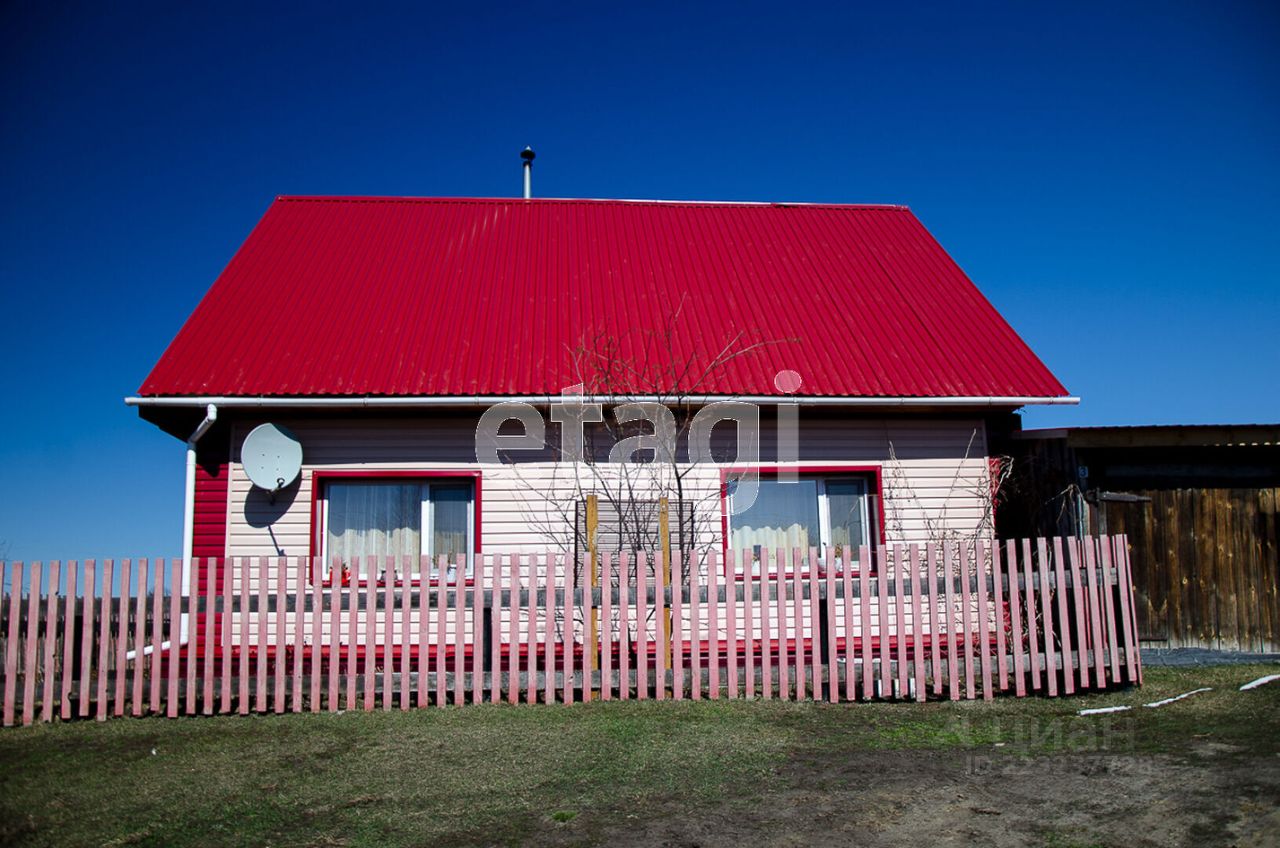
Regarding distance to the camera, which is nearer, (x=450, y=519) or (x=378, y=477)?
(x=378, y=477)

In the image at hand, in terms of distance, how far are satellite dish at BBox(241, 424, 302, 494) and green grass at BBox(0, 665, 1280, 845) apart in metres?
2.82

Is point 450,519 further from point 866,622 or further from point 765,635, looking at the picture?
point 866,622

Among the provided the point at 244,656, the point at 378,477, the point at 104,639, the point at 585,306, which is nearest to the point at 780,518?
the point at 585,306

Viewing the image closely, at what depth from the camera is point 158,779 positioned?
618 centimetres

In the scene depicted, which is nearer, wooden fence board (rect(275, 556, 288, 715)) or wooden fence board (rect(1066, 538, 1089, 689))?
wooden fence board (rect(275, 556, 288, 715))

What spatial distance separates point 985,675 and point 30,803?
285 inches

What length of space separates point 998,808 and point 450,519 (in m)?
7.07

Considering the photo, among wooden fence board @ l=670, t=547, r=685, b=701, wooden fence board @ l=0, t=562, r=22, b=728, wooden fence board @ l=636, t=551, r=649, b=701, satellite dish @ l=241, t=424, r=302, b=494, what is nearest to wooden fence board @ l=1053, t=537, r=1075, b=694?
wooden fence board @ l=670, t=547, r=685, b=701

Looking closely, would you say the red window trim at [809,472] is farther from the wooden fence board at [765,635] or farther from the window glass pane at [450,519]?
the window glass pane at [450,519]

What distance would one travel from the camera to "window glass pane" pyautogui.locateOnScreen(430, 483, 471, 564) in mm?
10922

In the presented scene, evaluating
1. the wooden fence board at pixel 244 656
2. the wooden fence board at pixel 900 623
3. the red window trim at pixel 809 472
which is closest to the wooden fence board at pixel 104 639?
the wooden fence board at pixel 244 656

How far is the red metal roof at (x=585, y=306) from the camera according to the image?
11.1 metres

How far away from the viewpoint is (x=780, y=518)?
37.4ft

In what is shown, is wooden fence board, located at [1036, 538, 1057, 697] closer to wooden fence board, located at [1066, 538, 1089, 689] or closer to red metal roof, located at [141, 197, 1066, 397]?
wooden fence board, located at [1066, 538, 1089, 689]
